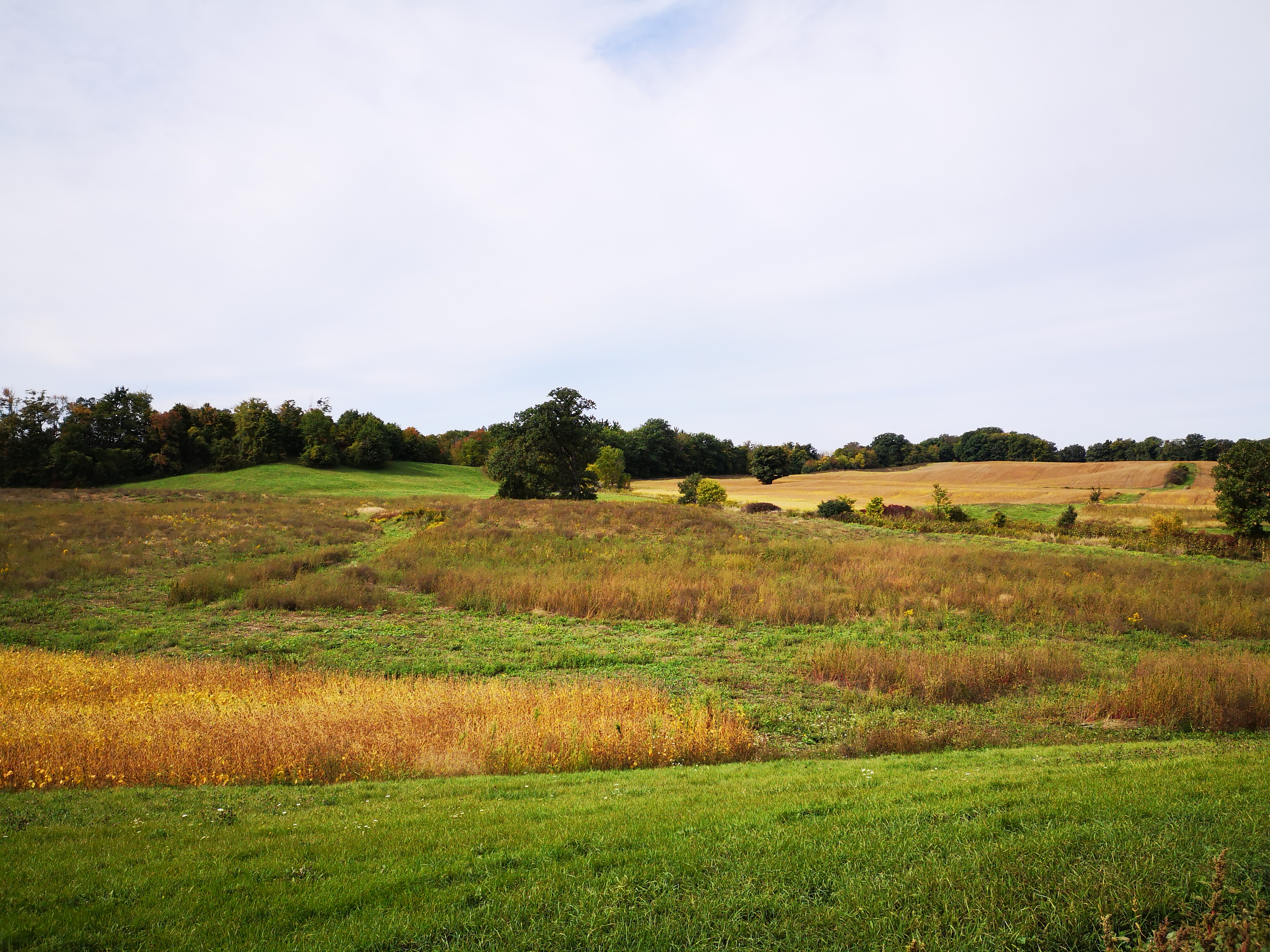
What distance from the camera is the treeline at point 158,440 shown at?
66.2 m

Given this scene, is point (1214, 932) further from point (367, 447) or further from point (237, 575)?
point (367, 447)

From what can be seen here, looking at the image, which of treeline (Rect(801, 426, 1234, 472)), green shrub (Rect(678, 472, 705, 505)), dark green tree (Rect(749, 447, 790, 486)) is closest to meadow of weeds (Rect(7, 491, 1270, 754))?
green shrub (Rect(678, 472, 705, 505))

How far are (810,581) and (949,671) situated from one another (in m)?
9.78

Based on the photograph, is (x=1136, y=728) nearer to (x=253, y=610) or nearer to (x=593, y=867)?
(x=593, y=867)

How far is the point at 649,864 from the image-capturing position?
17.1 feet

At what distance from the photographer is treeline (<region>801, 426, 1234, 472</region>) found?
99562 millimetres

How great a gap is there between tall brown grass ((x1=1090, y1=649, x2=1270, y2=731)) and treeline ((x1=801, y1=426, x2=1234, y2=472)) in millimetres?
94536

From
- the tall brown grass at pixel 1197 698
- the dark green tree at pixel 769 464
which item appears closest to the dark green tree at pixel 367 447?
the dark green tree at pixel 769 464

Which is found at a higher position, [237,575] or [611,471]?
[611,471]

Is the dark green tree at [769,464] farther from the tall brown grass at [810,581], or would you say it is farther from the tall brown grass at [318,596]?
the tall brown grass at [318,596]

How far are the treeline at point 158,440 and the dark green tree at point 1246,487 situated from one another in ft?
267

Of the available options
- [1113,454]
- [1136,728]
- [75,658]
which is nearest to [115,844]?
[75,658]

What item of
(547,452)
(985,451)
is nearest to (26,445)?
(547,452)

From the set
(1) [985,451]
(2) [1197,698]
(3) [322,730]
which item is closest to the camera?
(3) [322,730]
